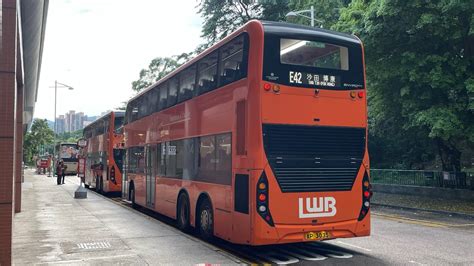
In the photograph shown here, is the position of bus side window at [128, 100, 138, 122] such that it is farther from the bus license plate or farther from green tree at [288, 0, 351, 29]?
green tree at [288, 0, 351, 29]

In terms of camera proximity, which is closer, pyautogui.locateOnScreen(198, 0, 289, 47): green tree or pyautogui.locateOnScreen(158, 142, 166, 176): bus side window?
pyautogui.locateOnScreen(158, 142, 166, 176): bus side window

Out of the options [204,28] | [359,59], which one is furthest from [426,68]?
[204,28]

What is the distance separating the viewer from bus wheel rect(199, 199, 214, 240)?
9.82 metres

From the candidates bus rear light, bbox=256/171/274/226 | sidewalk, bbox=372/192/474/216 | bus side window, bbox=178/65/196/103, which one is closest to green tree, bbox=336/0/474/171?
sidewalk, bbox=372/192/474/216

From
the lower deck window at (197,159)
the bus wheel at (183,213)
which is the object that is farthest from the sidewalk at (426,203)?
the lower deck window at (197,159)

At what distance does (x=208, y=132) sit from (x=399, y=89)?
1194 cm

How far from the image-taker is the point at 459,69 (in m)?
16.9

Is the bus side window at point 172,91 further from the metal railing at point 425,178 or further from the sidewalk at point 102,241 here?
the metal railing at point 425,178

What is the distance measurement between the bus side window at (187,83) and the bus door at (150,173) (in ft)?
9.53

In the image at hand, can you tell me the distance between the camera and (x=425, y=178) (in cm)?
2150

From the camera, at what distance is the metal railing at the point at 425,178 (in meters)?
19.6

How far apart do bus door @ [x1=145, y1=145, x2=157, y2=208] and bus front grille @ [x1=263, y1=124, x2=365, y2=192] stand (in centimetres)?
683

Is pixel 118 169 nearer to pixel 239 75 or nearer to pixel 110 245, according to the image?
pixel 110 245

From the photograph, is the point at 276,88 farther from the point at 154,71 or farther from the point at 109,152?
the point at 154,71
